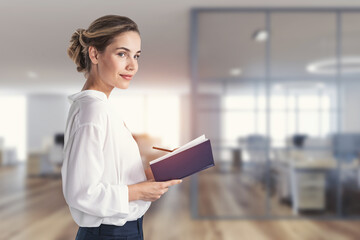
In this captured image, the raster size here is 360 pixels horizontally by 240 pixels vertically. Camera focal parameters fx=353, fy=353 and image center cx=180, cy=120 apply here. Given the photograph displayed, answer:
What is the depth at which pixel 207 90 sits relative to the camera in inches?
158

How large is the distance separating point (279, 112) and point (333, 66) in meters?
0.78

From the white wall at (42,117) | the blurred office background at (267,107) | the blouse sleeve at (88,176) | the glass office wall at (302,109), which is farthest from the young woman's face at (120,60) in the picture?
the white wall at (42,117)

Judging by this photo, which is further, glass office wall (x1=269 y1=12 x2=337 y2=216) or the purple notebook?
glass office wall (x1=269 y1=12 x2=337 y2=216)

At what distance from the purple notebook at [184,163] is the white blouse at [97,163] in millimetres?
55

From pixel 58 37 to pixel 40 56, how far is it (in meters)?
1.53

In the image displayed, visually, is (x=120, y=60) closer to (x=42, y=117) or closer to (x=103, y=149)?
(x=103, y=149)

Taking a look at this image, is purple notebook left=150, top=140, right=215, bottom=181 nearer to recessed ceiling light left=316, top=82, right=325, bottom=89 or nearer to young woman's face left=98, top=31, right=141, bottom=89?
young woman's face left=98, top=31, right=141, bottom=89

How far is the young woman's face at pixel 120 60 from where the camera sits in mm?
869

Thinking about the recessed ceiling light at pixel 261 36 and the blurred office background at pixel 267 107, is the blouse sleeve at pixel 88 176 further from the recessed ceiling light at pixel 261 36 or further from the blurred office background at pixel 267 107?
the recessed ceiling light at pixel 261 36

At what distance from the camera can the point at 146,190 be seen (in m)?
0.87

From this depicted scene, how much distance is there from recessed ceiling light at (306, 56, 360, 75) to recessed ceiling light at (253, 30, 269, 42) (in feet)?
1.82

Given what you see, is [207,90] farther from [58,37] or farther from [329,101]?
[58,37]

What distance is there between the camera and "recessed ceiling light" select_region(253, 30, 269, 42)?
387 centimetres

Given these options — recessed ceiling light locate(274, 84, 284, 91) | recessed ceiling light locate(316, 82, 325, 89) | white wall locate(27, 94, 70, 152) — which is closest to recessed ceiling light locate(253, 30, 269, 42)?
recessed ceiling light locate(274, 84, 284, 91)
